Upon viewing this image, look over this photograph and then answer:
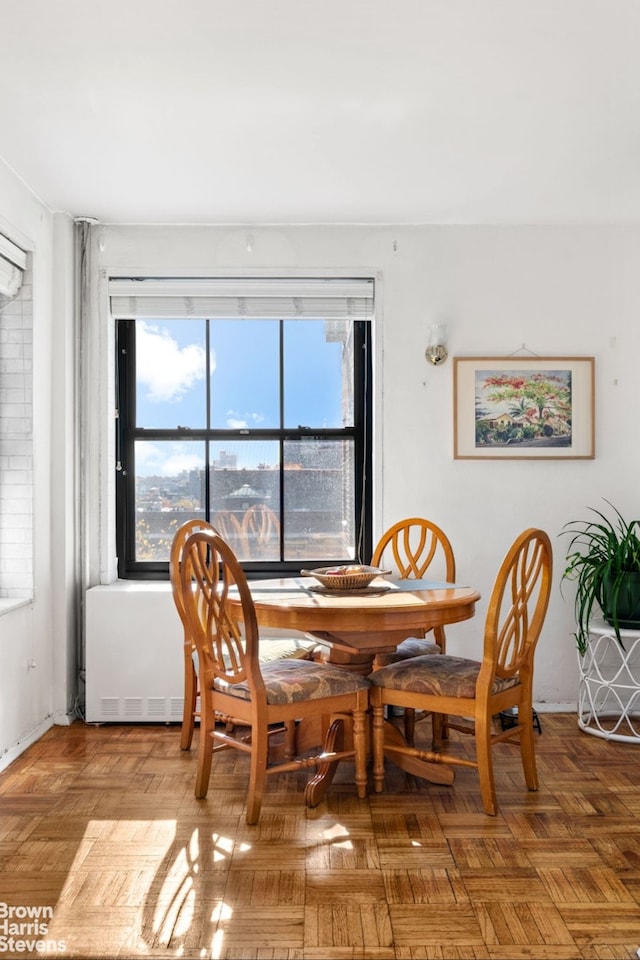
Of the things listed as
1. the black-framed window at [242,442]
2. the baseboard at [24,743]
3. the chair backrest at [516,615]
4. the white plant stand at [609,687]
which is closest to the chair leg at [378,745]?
the chair backrest at [516,615]

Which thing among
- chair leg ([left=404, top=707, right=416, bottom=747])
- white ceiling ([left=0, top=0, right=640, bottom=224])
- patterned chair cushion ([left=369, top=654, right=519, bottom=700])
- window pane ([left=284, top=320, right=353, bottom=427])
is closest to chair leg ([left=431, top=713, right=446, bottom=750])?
chair leg ([left=404, top=707, right=416, bottom=747])

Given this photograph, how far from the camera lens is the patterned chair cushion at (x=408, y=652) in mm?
3590

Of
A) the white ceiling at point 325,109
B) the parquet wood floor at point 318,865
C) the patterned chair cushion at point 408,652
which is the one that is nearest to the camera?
the parquet wood floor at point 318,865

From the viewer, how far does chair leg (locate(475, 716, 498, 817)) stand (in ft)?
9.50

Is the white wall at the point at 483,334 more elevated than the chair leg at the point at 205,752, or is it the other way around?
the white wall at the point at 483,334

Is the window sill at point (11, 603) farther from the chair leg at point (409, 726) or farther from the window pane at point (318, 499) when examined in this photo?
the chair leg at point (409, 726)

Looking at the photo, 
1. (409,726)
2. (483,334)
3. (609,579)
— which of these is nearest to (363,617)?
(409,726)

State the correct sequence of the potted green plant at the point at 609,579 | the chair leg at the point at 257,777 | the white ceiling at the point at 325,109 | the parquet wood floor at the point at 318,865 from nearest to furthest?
the parquet wood floor at the point at 318,865, the white ceiling at the point at 325,109, the chair leg at the point at 257,777, the potted green plant at the point at 609,579

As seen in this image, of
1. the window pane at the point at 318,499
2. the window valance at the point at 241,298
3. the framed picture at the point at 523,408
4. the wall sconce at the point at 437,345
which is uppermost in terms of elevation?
the window valance at the point at 241,298

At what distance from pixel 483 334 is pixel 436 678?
2.00m

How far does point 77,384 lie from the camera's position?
4285 mm

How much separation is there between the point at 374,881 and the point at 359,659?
104 centimetres

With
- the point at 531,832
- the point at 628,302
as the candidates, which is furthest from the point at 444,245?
the point at 531,832

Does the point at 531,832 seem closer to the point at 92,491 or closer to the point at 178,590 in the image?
the point at 178,590
